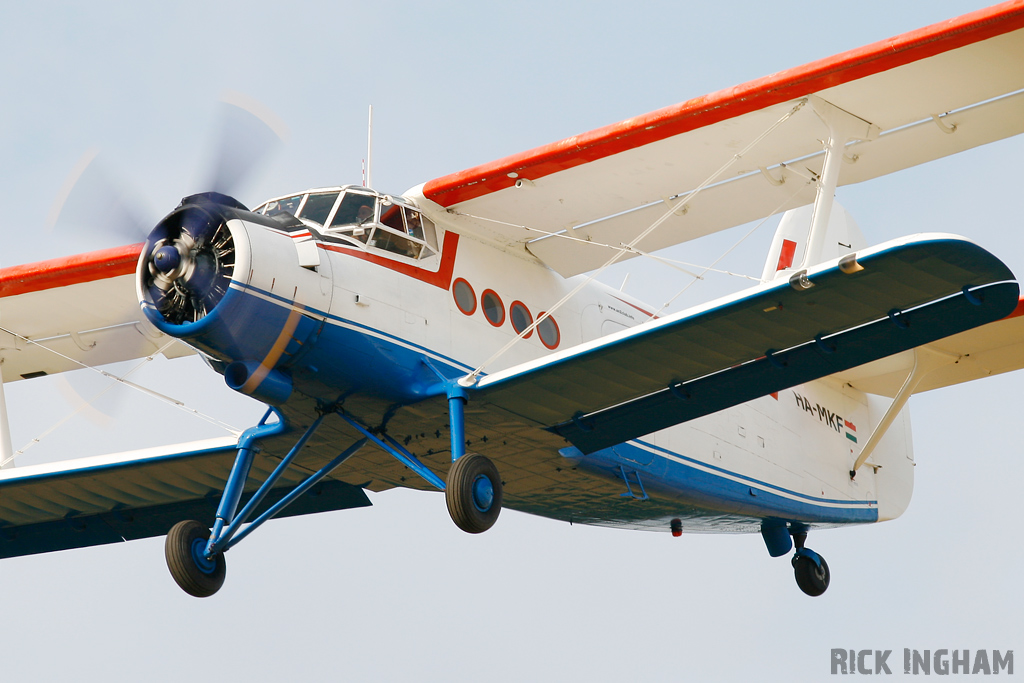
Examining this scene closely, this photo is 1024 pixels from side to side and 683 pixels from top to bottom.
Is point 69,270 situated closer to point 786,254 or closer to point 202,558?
point 202,558

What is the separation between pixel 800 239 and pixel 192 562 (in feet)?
31.2

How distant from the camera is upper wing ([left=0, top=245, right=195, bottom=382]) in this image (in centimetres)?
1462

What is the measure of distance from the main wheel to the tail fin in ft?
28.0

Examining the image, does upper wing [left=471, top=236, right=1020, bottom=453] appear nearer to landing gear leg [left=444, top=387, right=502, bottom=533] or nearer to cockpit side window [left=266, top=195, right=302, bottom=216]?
landing gear leg [left=444, top=387, right=502, bottom=533]

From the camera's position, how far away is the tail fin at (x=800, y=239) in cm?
1739

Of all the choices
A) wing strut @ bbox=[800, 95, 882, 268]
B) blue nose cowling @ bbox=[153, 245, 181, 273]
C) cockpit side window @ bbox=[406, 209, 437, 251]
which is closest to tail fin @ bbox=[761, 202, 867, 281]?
wing strut @ bbox=[800, 95, 882, 268]

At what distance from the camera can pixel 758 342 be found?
11438mm

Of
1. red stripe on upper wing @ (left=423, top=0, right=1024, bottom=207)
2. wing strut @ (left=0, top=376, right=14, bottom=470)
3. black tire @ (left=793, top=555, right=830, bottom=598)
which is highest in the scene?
red stripe on upper wing @ (left=423, top=0, right=1024, bottom=207)

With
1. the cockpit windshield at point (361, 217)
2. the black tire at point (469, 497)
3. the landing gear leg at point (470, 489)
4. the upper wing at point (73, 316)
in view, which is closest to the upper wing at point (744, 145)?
the cockpit windshield at point (361, 217)

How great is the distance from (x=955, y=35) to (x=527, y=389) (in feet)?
15.6

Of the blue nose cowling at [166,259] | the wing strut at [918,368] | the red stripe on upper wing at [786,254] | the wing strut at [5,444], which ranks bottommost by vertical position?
the wing strut at [5,444]

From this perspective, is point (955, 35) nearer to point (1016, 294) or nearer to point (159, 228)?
point (1016, 294)

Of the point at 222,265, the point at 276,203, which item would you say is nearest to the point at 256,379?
the point at 222,265

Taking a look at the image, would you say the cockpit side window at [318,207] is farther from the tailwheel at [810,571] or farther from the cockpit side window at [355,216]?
the tailwheel at [810,571]
